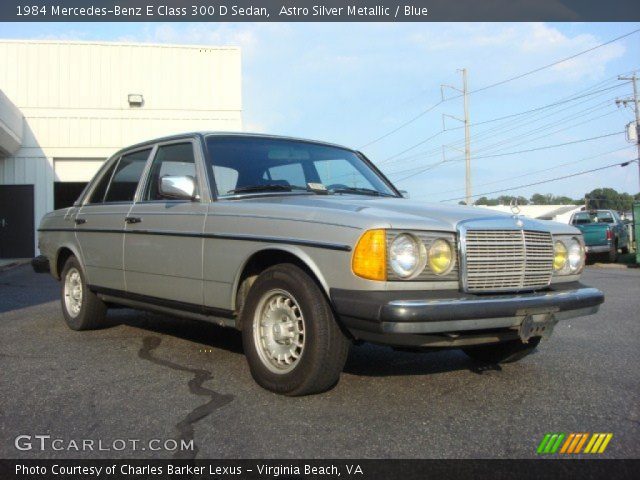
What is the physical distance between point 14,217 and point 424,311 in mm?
19819

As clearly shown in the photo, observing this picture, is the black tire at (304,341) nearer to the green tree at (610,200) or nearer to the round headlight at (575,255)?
→ the round headlight at (575,255)

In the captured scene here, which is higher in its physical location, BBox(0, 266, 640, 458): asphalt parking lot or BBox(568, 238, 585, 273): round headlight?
BBox(568, 238, 585, 273): round headlight

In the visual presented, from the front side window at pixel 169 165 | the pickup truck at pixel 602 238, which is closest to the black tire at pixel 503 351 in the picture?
the front side window at pixel 169 165

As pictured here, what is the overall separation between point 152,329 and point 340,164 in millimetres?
2463

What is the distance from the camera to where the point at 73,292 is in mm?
6070

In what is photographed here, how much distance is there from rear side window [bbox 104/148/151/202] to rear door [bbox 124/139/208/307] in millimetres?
215

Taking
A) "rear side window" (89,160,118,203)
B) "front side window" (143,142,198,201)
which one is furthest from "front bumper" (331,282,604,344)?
"rear side window" (89,160,118,203)

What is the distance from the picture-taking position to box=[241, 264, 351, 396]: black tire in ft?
11.3

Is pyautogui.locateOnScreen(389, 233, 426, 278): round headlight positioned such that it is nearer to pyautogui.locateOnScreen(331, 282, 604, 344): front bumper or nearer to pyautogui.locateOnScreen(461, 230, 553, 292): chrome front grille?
pyautogui.locateOnScreen(331, 282, 604, 344): front bumper

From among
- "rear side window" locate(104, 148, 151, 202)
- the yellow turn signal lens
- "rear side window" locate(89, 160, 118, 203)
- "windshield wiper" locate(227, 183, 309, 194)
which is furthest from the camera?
"rear side window" locate(89, 160, 118, 203)

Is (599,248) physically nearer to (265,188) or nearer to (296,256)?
(265,188)

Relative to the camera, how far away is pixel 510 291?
370cm

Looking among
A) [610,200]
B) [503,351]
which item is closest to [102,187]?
[503,351]
